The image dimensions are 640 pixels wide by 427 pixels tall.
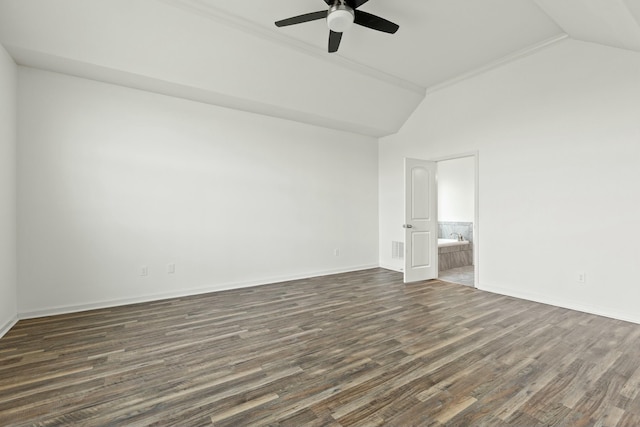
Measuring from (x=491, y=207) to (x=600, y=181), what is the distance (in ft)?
4.37

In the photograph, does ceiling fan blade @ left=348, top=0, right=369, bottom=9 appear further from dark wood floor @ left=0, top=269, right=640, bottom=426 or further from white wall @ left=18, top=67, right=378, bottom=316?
dark wood floor @ left=0, top=269, right=640, bottom=426

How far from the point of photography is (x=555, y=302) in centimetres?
400

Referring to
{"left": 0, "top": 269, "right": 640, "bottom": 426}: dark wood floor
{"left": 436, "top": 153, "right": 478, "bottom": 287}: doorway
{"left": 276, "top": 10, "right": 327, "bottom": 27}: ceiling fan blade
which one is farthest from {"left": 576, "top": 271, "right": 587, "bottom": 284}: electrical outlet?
{"left": 276, "top": 10, "right": 327, "bottom": 27}: ceiling fan blade

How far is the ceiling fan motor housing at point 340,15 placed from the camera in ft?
9.09

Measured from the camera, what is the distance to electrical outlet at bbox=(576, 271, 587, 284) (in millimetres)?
3770

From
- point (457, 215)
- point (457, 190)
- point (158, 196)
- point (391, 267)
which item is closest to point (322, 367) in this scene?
point (158, 196)

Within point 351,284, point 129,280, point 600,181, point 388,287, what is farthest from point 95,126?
point 600,181

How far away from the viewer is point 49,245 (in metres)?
3.68

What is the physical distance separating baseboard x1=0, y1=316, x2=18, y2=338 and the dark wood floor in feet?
0.23

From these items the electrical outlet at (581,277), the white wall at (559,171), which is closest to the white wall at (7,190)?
the white wall at (559,171)

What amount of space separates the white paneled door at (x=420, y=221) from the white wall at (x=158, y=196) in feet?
4.77

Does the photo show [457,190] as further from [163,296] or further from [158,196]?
[163,296]

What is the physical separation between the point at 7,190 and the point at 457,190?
28.3 feet

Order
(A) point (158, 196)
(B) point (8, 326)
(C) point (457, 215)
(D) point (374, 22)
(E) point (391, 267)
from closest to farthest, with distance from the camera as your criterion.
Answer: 1. (D) point (374, 22)
2. (B) point (8, 326)
3. (A) point (158, 196)
4. (E) point (391, 267)
5. (C) point (457, 215)
